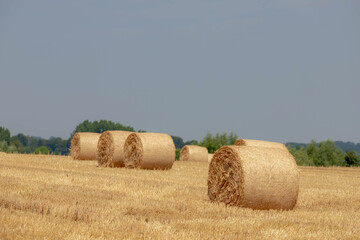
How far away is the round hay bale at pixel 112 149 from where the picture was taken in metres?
21.2

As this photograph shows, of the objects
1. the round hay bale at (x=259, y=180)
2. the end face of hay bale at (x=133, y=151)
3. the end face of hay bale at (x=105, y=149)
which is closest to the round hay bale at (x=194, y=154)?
the end face of hay bale at (x=105, y=149)

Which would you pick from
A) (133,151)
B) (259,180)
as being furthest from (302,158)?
(259,180)

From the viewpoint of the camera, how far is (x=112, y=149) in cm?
2125

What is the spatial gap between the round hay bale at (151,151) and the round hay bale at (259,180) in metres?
8.55

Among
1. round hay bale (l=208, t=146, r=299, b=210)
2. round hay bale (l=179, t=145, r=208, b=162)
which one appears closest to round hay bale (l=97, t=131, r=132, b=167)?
round hay bale (l=208, t=146, r=299, b=210)

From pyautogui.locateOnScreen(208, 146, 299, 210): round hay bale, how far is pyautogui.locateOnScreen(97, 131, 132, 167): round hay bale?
10359 mm

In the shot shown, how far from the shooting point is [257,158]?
1088 cm

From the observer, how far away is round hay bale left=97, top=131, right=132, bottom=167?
21.2 m

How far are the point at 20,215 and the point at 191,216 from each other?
9.39 feet

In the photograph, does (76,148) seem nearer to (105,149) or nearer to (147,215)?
(105,149)

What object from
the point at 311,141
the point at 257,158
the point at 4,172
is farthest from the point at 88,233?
the point at 311,141

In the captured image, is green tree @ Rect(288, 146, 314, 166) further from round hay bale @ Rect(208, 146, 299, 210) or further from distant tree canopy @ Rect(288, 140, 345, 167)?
round hay bale @ Rect(208, 146, 299, 210)

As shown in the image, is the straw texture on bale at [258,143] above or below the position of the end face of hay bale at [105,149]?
above

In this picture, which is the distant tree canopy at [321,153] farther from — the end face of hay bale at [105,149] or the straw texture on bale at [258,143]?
the end face of hay bale at [105,149]
